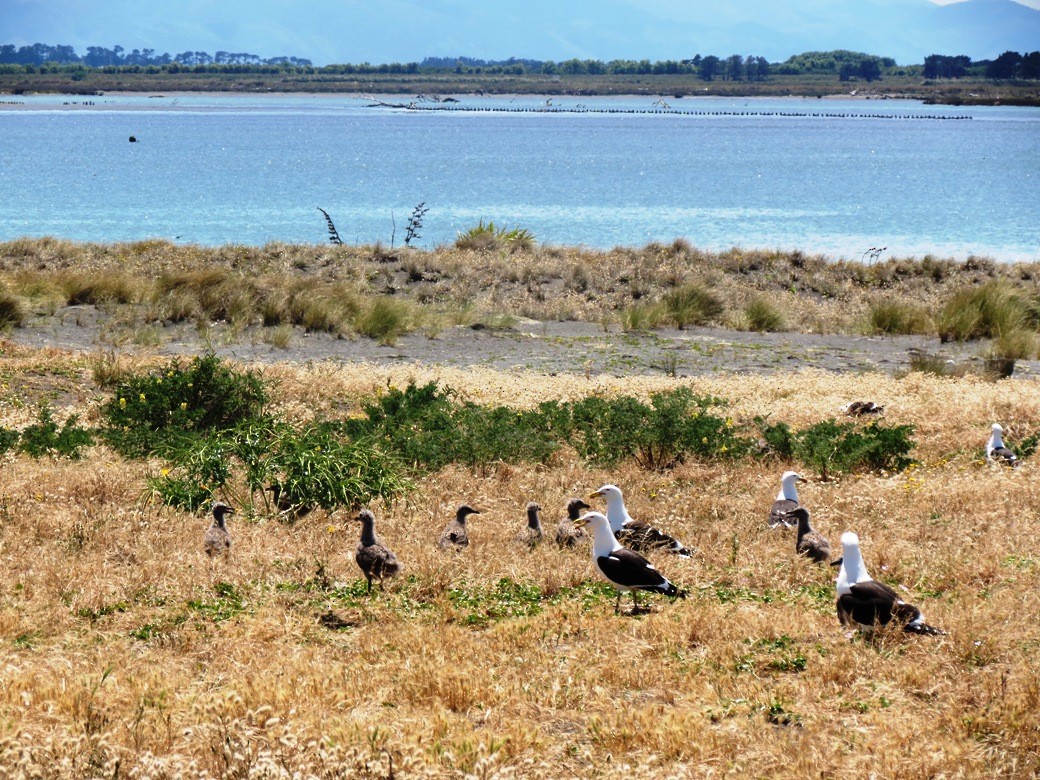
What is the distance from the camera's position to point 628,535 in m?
8.77

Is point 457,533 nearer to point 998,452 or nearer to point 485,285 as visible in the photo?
point 998,452

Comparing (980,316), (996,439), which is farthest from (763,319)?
(996,439)

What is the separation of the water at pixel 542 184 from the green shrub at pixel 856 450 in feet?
83.8

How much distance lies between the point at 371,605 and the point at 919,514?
4737 mm

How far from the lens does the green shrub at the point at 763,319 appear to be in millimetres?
23547

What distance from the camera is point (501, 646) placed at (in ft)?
21.8

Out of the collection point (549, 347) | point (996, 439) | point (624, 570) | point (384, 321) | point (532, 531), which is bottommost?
point (549, 347)

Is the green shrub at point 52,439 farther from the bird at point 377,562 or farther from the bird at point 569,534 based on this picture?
the bird at point 569,534

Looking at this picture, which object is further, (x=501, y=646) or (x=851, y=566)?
(x=851, y=566)

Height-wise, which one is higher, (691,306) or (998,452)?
(998,452)

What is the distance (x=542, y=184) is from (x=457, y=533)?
62702mm

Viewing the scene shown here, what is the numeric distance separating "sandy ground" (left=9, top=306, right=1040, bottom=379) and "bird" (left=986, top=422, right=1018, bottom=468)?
6.87m

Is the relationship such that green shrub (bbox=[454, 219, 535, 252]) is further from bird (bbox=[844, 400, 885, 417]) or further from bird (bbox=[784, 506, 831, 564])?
bird (bbox=[784, 506, 831, 564])

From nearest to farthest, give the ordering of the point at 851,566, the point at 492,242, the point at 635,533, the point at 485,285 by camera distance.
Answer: the point at 851,566 < the point at 635,533 < the point at 485,285 < the point at 492,242
